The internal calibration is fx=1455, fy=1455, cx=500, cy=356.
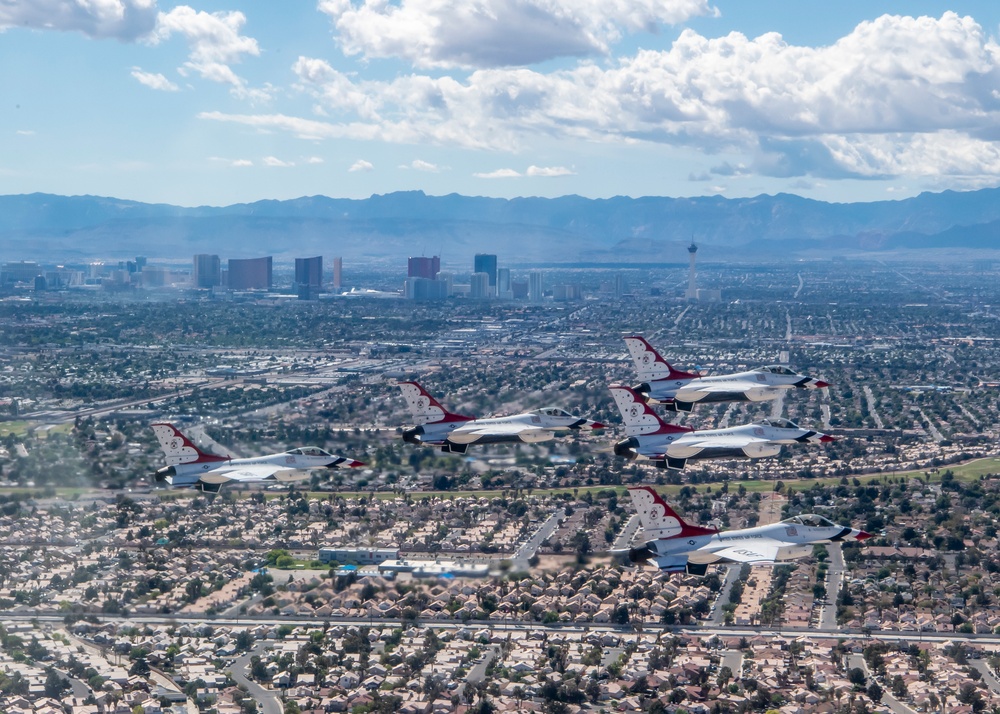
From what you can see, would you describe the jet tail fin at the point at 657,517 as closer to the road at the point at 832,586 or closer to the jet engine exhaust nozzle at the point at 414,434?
the jet engine exhaust nozzle at the point at 414,434

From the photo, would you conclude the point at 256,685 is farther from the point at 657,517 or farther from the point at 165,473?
the point at 657,517

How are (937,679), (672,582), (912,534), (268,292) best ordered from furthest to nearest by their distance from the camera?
(268,292) < (912,534) < (672,582) < (937,679)

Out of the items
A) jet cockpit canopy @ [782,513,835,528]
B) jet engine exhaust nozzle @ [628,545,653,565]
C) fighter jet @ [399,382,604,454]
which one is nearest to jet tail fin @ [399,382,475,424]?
fighter jet @ [399,382,604,454]

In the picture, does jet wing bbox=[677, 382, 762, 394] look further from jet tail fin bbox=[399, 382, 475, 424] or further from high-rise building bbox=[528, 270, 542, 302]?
high-rise building bbox=[528, 270, 542, 302]

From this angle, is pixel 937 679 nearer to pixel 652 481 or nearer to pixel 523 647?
pixel 523 647

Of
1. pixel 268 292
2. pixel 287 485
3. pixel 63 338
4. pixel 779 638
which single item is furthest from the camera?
pixel 268 292

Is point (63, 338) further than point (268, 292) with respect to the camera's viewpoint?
No

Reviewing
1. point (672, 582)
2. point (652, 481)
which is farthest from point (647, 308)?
point (672, 582)
